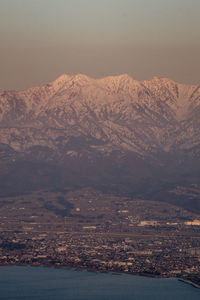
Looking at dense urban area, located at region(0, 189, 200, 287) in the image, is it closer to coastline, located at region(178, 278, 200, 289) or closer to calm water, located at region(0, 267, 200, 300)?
coastline, located at region(178, 278, 200, 289)

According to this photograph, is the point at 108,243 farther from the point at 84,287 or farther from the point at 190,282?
the point at 84,287

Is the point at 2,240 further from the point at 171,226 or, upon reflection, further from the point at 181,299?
the point at 181,299

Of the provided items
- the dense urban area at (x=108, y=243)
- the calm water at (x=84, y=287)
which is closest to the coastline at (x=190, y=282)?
the dense urban area at (x=108, y=243)

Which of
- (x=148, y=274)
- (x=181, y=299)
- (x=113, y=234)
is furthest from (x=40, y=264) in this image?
(x=113, y=234)

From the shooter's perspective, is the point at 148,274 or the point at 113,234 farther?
the point at 113,234

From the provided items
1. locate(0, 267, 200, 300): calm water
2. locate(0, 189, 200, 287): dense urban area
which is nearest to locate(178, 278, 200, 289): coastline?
locate(0, 189, 200, 287): dense urban area

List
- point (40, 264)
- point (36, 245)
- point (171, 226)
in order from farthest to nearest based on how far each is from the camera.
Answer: point (171, 226), point (36, 245), point (40, 264)

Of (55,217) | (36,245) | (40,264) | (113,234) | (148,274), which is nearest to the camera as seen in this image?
(148,274)
